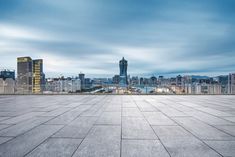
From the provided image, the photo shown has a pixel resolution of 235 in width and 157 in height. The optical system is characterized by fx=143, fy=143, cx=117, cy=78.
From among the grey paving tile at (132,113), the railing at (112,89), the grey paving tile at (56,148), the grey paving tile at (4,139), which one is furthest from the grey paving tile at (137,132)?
the railing at (112,89)

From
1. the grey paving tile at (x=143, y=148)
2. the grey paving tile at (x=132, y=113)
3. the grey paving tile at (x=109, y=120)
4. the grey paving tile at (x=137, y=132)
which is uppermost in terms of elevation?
the grey paving tile at (x=143, y=148)

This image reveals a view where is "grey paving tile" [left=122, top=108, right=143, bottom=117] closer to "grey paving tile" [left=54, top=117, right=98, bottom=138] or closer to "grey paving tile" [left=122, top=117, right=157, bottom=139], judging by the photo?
"grey paving tile" [left=122, top=117, right=157, bottom=139]

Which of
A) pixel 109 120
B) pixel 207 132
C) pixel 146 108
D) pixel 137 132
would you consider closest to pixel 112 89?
pixel 146 108

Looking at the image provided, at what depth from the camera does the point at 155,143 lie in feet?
8.94

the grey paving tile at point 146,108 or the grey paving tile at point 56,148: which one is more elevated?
the grey paving tile at point 56,148

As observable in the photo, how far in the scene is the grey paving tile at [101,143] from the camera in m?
2.28

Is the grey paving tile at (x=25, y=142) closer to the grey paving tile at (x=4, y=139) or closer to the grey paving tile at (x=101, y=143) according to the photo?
the grey paving tile at (x=4, y=139)

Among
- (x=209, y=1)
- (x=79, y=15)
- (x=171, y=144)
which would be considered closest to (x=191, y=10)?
(x=209, y=1)

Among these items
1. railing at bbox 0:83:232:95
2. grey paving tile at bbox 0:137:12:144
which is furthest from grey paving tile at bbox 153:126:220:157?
railing at bbox 0:83:232:95

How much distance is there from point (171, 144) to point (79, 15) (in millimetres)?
16666

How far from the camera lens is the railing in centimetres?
1462

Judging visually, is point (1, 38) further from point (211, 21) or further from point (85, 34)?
point (211, 21)

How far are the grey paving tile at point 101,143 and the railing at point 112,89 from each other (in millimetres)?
11518

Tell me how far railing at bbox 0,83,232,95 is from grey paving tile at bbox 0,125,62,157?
1153 centimetres
